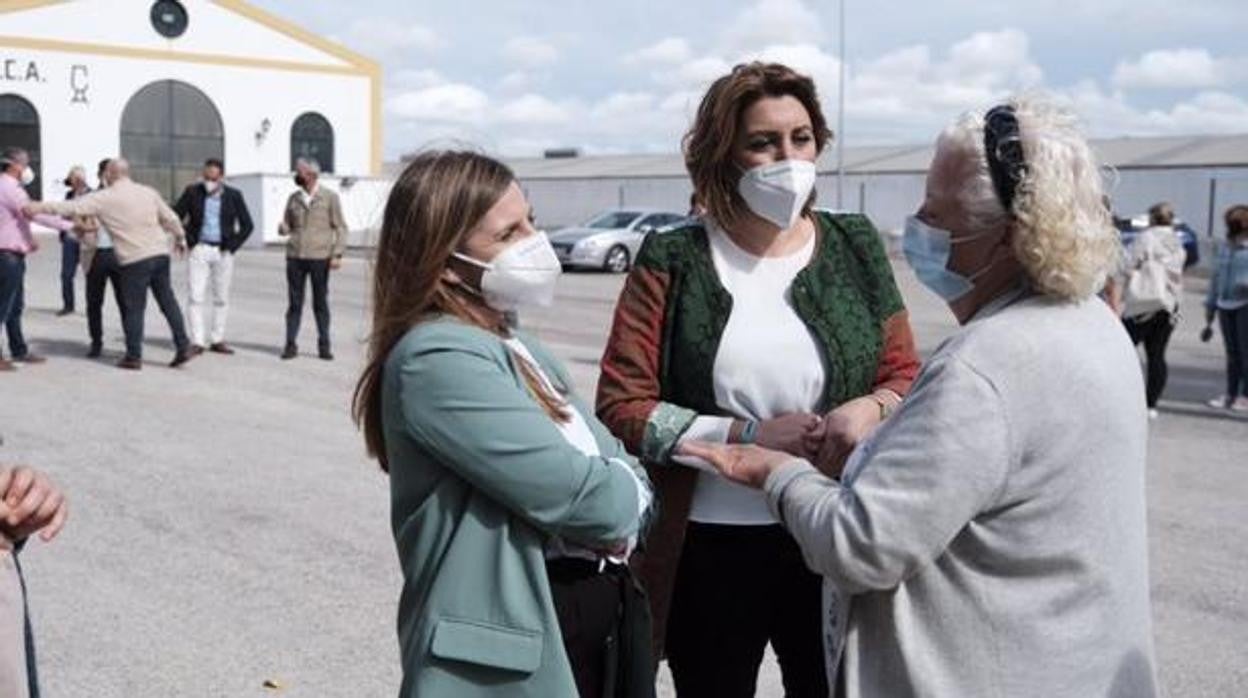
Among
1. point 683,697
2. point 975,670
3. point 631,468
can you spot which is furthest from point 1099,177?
point 683,697

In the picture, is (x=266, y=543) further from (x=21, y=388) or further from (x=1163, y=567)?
(x=21, y=388)

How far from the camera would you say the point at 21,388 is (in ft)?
34.7

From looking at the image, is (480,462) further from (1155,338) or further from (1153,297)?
(1155,338)

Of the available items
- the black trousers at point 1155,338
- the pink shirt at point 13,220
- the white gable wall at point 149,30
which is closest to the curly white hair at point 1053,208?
the black trousers at point 1155,338

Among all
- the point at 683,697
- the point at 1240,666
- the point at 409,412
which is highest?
the point at 409,412

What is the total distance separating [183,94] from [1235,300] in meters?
37.9

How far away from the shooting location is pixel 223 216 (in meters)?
12.6

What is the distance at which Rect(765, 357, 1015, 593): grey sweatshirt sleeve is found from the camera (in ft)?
6.50

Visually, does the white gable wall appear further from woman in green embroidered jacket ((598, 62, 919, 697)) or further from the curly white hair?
the curly white hair

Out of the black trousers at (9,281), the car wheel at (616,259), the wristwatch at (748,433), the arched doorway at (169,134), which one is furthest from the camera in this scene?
the arched doorway at (169,134)

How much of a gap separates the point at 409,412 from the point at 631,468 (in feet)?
1.60

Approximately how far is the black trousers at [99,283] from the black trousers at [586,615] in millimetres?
9955

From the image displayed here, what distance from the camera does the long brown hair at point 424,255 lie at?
2418 millimetres

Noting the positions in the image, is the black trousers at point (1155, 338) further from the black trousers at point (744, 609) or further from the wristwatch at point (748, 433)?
the wristwatch at point (748, 433)
